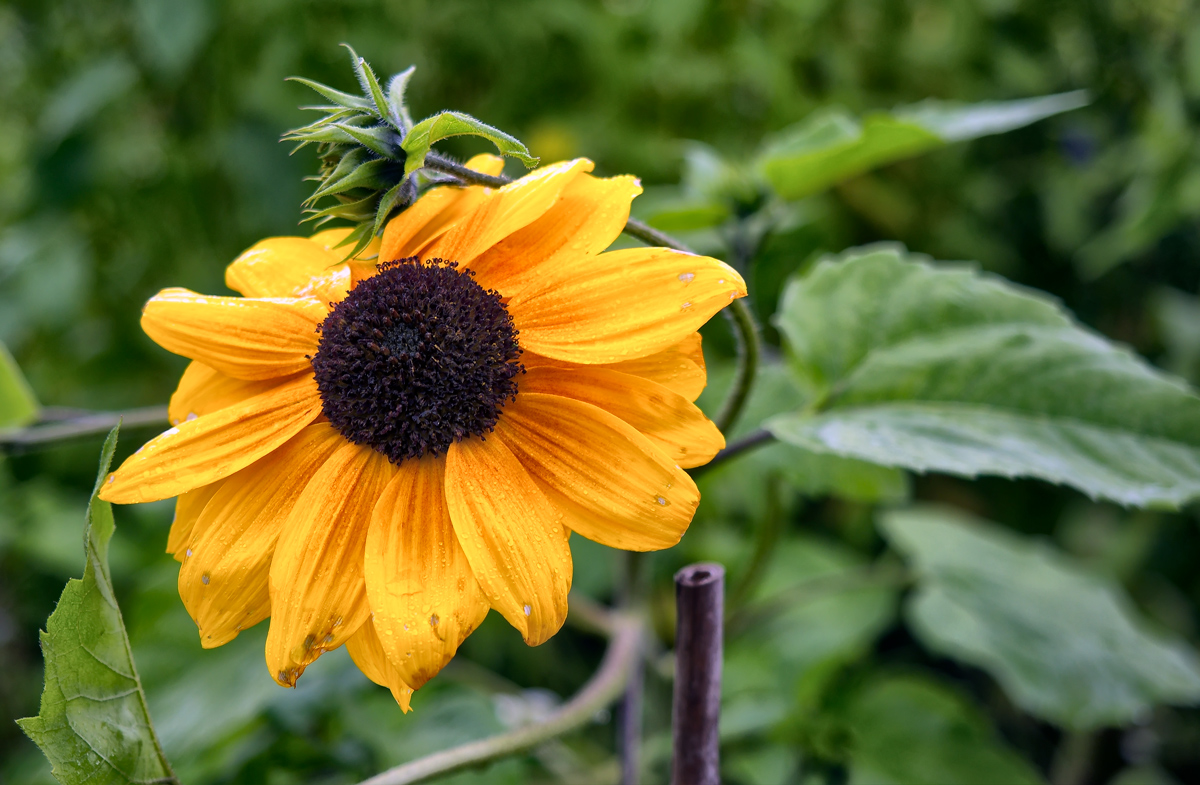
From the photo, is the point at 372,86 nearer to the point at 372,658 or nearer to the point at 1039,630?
the point at 372,658

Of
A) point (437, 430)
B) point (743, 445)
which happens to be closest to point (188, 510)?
point (437, 430)

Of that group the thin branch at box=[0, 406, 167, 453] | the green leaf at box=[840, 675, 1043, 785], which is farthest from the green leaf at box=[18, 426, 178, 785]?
A: the green leaf at box=[840, 675, 1043, 785]

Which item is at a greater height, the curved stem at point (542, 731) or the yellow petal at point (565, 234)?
the yellow petal at point (565, 234)

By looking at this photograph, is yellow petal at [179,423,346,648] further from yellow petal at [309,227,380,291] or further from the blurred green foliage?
the blurred green foliage

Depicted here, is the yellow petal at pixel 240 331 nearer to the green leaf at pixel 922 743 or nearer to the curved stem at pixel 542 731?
the curved stem at pixel 542 731

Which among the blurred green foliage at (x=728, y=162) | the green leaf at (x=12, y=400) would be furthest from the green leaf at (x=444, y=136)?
the blurred green foliage at (x=728, y=162)

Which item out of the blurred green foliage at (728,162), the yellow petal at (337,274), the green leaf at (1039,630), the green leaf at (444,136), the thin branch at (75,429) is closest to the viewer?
the green leaf at (444,136)
